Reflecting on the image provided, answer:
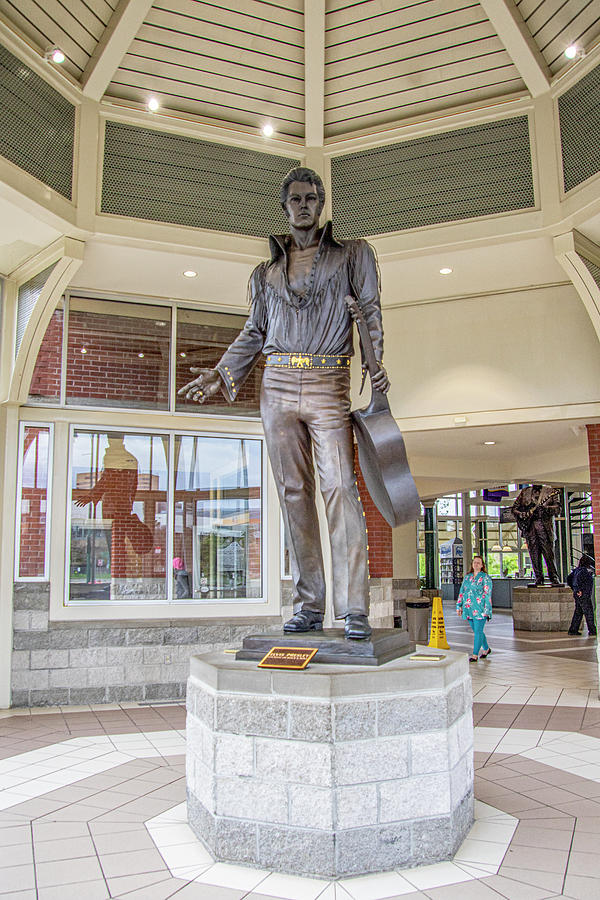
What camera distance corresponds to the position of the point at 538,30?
19.6 ft

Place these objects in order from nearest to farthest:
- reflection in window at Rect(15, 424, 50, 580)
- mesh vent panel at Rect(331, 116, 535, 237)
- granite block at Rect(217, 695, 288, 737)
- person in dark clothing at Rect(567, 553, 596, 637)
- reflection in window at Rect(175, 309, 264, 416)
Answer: granite block at Rect(217, 695, 288, 737) < mesh vent panel at Rect(331, 116, 535, 237) < reflection in window at Rect(15, 424, 50, 580) < reflection in window at Rect(175, 309, 264, 416) < person in dark clothing at Rect(567, 553, 596, 637)

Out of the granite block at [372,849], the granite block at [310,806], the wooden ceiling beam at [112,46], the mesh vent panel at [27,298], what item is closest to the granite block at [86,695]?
the mesh vent panel at [27,298]

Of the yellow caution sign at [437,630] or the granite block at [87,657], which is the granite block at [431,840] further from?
the yellow caution sign at [437,630]

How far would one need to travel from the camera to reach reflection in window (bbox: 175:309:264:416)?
767 cm

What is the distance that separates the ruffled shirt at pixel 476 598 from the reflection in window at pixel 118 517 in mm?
4373

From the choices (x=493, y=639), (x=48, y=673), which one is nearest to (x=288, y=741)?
(x=48, y=673)

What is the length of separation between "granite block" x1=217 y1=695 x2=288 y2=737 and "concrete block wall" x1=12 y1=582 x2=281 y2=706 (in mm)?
3959

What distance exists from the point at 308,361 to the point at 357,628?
50.4 inches

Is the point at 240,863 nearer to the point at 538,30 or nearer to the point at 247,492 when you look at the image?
the point at 247,492

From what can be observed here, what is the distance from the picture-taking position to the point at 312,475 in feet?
12.4

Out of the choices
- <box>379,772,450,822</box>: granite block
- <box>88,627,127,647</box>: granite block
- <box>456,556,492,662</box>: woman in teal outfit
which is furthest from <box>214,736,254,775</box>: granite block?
<box>456,556,492,662</box>: woman in teal outfit

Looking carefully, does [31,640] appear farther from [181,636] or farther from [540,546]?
[540,546]

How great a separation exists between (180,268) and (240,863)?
5.26 meters

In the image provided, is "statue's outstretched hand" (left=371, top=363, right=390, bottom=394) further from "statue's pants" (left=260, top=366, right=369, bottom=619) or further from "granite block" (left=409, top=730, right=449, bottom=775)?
"granite block" (left=409, top=730, right=449, bottom=775)
